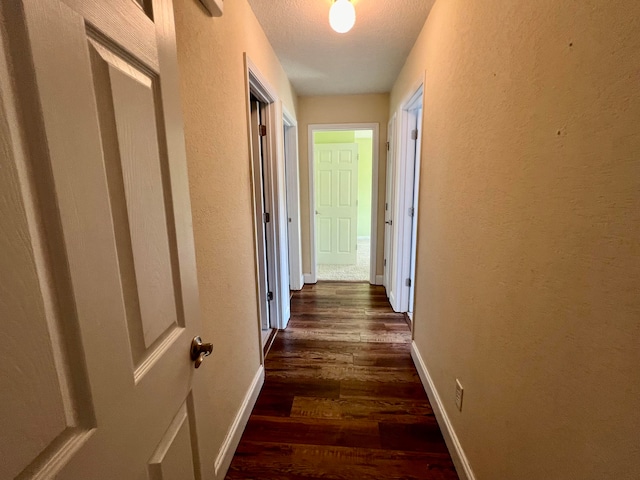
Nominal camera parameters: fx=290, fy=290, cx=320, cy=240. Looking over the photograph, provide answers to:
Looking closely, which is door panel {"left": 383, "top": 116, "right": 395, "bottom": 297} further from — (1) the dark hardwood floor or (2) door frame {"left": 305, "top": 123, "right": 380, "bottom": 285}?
(1) the dark hardwood floor

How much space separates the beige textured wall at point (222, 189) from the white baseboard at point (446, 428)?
1.08 m

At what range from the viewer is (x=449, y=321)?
147 cm

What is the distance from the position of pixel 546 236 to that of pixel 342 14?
1.52 meters

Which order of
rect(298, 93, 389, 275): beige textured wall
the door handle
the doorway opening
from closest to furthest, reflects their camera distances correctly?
1. the door handle
2. the doorway opening
3. rect(298, 93, 389, 275): beige textured wall

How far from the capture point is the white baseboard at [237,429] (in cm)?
130

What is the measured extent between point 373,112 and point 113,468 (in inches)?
142

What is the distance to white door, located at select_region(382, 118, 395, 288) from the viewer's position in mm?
3086

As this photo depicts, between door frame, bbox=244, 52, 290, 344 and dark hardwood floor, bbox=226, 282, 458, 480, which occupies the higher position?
door frame, bbox=244, 52, 290, 344

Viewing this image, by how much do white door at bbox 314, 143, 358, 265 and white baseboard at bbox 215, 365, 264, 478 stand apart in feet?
9.34

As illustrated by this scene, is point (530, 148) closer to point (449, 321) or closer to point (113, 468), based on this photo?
point (449, 321)

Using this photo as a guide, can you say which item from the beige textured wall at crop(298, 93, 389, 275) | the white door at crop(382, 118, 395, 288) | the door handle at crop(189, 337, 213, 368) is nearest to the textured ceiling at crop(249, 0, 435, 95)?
the beige textured wall at crop(298, 93, 389, 275)

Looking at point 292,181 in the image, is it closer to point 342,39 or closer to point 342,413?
point 342,39

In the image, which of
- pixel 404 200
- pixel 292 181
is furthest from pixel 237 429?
pixel 292 181

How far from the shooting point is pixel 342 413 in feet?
5.59
